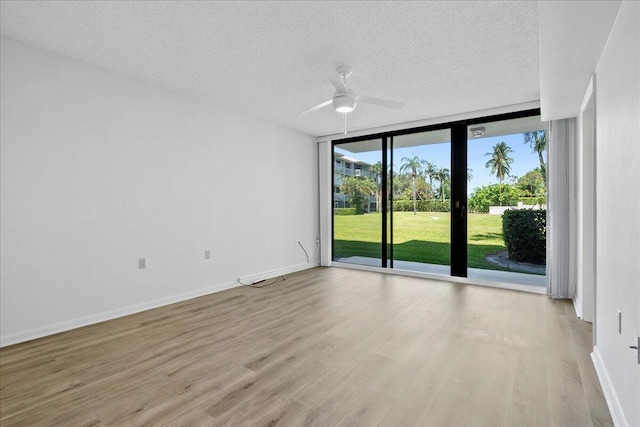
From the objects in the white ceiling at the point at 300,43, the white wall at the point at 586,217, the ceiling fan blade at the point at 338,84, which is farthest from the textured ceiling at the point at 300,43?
the white wall at the point at 586,217

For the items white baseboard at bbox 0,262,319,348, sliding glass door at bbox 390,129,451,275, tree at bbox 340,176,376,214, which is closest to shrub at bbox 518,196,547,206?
sliding glass door at bbox 390,129,451,275

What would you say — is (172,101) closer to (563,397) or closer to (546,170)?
(563,397)

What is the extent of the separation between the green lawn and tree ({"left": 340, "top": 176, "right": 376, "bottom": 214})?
0.79 ft

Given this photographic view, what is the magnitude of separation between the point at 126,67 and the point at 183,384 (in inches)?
121

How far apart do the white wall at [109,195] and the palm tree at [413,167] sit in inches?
99.6

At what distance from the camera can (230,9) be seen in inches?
87.7

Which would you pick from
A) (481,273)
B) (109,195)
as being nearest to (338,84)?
(109,195)

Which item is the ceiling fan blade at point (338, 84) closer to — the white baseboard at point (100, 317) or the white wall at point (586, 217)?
the white wall at point (586, 217)

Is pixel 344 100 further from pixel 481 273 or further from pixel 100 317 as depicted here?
pixel 481 273

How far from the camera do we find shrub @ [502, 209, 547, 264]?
14.3 ft

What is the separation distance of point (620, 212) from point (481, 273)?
339 centimetres

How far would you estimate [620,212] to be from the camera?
165 cm

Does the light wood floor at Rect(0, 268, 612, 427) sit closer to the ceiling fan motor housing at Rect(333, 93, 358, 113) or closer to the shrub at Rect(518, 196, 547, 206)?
the shrub at Rect(518, 196, 547, 206)

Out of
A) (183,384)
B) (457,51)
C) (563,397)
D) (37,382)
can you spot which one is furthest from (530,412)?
(37,382)
